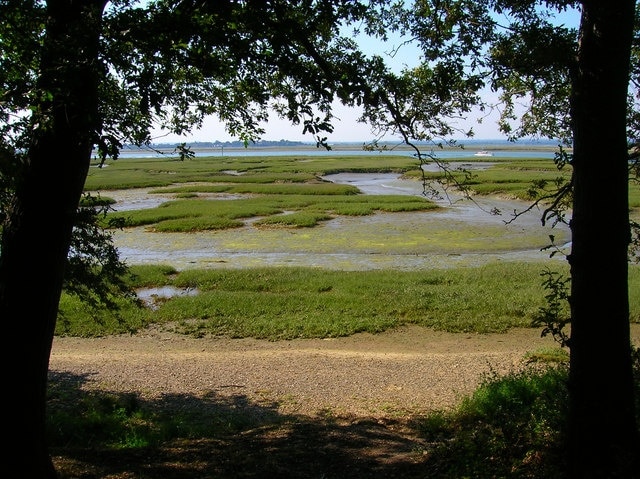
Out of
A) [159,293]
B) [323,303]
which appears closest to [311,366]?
[323,303]

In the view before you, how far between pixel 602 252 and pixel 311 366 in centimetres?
717

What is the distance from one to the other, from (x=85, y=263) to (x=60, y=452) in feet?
10.6

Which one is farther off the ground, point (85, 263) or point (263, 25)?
point (263, 25)

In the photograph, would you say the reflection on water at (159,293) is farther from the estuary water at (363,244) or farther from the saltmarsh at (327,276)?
the estuary water at (363,244)

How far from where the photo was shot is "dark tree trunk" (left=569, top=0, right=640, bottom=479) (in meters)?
4.37

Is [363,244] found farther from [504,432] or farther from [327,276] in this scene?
[504,432]

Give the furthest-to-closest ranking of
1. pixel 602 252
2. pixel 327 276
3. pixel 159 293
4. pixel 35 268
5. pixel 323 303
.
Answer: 1. pixel 327 276
2. pixel 159 293
3. pixel 323 303
4. pixel 35 268
5. pixel 602 252

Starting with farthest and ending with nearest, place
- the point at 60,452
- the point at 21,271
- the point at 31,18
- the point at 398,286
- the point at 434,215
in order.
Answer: the point at 434,215, the point at 398,286, the point at 60,452, the point at 21,271, the point at 31,18

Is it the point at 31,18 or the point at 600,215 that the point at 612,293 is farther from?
the point at 31,18

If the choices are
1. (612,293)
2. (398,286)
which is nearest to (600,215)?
(612,293)

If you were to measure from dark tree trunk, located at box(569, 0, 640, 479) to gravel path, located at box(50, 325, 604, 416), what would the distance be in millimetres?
3972

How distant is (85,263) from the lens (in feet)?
27.9

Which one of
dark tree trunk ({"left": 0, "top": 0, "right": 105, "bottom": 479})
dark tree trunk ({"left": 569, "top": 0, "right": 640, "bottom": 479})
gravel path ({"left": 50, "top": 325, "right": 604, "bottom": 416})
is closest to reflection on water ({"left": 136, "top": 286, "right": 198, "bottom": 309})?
gravel path ({"left": 50, "top": 325, "right": 604, "bottom": 416})

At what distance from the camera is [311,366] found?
10734 mm
